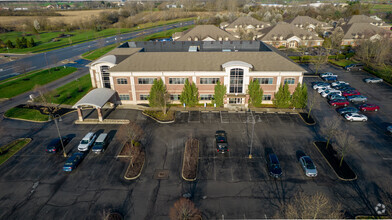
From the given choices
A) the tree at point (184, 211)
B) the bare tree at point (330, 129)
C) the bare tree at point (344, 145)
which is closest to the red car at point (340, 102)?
the bare tree at point (330, 129)

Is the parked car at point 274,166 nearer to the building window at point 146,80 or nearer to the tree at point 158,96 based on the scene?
the tree at point 158,96

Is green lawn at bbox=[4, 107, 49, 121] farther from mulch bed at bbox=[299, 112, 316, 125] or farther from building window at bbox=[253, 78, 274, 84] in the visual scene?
mulch bed at bbox=[299, 112, 316, 125]

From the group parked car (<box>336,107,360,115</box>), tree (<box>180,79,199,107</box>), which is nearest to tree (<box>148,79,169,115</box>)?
tree (<box>180,79,199,107</box>)

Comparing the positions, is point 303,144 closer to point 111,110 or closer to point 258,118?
point 258,118

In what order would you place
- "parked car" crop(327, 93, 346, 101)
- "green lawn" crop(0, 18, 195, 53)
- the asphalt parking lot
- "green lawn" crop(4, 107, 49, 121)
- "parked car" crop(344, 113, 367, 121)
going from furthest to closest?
"green lawn" crop(0, 18, 195, 53) < "parked car" crop(327, 93, 346, 101) < "green lawn" crop(4, 107, 49, 121) < "parked car" crop(344, 113, 367, 121) < the asphalt parking lot

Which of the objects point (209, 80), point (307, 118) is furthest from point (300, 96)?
point (209, 80)

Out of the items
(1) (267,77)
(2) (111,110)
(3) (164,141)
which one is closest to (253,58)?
(1) (267,77)

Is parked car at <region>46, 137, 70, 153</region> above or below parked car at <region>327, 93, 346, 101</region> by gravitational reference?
below
